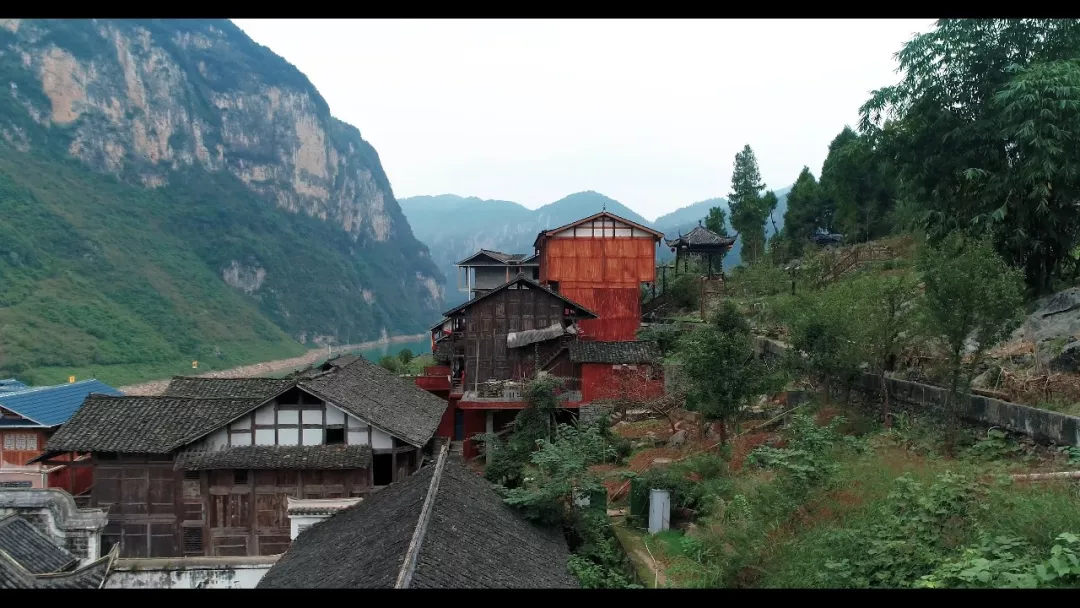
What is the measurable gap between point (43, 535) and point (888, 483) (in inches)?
712

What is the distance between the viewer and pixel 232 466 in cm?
1573

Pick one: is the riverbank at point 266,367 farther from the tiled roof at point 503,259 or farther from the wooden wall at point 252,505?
the wooden wall at point 252,505

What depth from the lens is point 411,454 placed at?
17469 millimetres

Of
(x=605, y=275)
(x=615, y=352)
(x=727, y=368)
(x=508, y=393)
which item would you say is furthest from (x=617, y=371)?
(x=727, y=368)

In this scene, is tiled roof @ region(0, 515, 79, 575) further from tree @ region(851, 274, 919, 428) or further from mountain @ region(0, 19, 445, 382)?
mountain @ region(0, 19, 445, 382)

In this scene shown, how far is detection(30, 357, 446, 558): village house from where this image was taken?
52.6ft

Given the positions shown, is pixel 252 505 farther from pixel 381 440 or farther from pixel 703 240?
pixel 703 240

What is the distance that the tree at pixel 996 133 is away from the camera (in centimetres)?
1416

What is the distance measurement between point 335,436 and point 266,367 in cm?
6923

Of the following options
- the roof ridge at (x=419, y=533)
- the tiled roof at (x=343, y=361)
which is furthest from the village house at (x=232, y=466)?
the roof ridge at (x=419, y=533)

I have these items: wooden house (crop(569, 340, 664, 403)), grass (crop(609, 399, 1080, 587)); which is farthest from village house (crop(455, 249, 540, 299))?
grass (crop(609, 399, 1080, 587))

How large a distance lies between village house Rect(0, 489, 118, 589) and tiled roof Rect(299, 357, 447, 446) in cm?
→ 576

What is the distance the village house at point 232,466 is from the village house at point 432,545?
8.45ft

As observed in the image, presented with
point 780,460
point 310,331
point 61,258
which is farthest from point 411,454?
point 310,331
